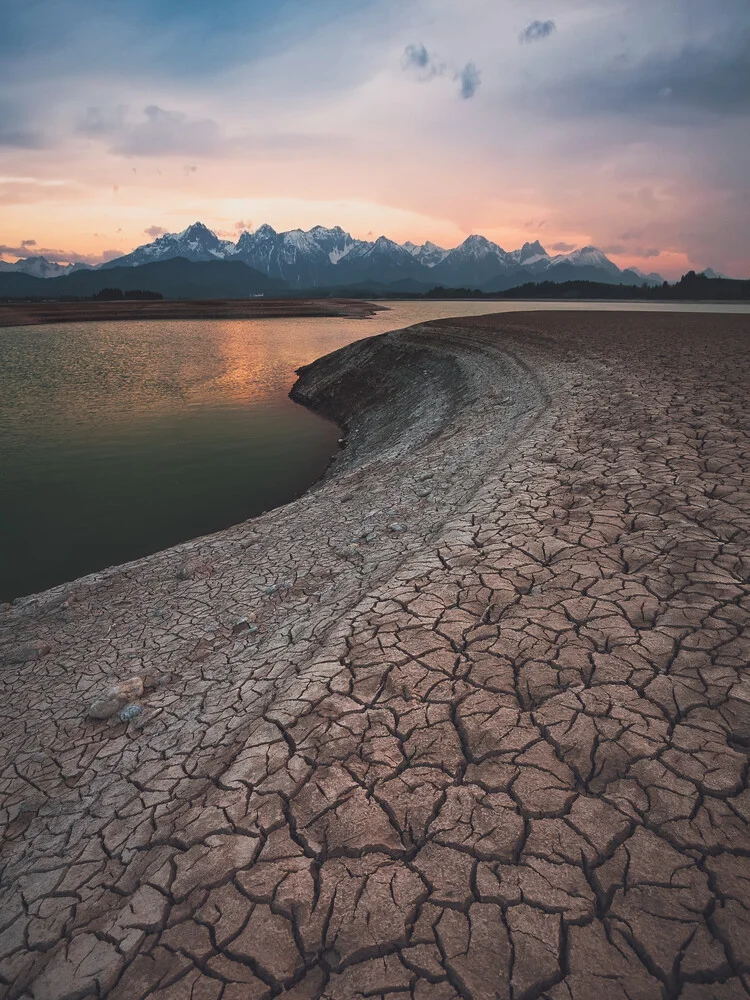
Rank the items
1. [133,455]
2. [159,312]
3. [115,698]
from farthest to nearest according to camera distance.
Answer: [159,312]
[133,455]
[115,698]

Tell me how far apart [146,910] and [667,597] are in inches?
152

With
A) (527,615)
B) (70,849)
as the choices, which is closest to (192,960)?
(70,849)

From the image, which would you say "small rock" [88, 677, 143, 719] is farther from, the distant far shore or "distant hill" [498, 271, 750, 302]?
"distant hill" [498, 271, 750, 302]

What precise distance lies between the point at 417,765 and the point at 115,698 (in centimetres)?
287

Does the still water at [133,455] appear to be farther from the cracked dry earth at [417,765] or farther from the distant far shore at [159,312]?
the distant far shore at [159,312]

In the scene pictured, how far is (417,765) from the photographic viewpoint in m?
2.69

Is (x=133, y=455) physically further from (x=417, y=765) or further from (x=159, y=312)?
(x=159, y=312)

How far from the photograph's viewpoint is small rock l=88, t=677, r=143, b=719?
13.4 feet

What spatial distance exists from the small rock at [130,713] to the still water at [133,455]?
5317mm

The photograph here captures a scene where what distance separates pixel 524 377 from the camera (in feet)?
47.1

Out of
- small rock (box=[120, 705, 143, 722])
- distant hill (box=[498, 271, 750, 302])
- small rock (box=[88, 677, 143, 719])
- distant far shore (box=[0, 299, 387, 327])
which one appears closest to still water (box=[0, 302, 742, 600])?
small rock (box=[88, 677, 143, 719])

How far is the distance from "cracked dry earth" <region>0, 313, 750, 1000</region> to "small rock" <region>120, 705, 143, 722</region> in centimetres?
8

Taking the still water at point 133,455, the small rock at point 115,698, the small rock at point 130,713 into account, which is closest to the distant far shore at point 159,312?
the still water at point 133,455

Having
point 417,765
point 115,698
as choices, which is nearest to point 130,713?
point 115,698
